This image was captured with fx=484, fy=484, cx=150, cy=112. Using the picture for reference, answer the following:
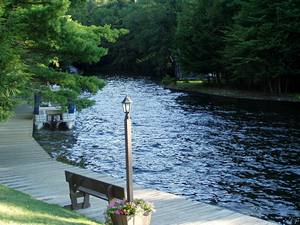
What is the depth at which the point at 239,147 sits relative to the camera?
2202 cm

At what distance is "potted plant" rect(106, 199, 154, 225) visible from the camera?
923cm

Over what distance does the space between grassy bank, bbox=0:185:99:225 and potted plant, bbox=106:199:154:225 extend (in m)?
1.00

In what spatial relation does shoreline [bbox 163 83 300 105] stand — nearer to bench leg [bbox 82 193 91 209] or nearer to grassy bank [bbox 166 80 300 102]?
grassy bank [bbox 166 80 300 102]

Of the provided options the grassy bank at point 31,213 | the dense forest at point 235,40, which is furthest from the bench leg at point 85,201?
the dense forest at point 235,40

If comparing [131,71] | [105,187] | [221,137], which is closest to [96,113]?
[221,137]

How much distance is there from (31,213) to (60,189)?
13.9ft

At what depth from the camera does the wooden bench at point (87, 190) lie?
34.9ft

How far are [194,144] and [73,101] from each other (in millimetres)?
6795

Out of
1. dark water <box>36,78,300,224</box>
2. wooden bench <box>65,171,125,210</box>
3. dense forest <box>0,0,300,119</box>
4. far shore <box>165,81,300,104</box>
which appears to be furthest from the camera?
far shore <box>165,81,300,104</box>

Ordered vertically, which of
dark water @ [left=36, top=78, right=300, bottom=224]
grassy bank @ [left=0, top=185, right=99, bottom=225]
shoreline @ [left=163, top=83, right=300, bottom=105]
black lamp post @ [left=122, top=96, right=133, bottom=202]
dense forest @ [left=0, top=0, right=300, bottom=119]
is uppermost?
dense forest @ [left=0, top=0, right=300, bottom=119]

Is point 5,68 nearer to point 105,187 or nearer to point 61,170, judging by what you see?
point 61,170

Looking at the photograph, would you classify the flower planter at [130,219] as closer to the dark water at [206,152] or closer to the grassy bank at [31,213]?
the grassy bank at [31,213]

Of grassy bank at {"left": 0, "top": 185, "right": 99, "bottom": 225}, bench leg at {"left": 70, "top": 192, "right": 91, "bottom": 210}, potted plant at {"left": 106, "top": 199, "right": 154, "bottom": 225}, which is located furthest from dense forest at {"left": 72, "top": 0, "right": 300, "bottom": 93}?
potted plant at {"left": 106, "top": 199, "right": 154, "bottom": 225}

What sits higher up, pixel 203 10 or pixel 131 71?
pixel 203 10
